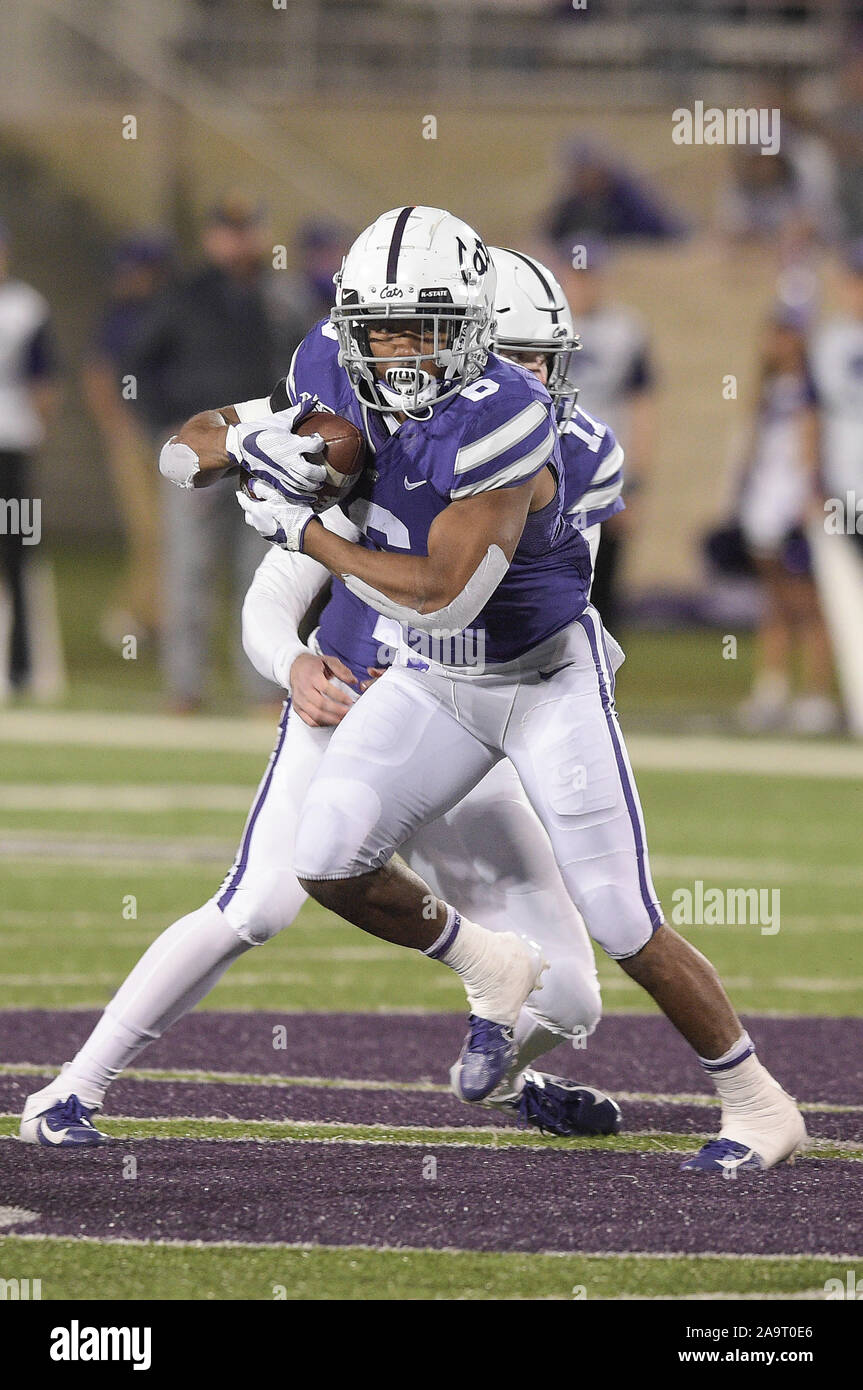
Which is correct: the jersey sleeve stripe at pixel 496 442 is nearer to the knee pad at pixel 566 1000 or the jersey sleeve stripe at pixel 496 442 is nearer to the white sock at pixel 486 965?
the white sock at pixel 486 965

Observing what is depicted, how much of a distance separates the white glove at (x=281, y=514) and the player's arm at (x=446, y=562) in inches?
0.9

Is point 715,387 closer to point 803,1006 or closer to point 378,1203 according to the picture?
point 803,1006

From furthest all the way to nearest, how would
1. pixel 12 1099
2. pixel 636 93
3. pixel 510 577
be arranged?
pixel 636 93 < pixel 12 1099 < pixel 510 577

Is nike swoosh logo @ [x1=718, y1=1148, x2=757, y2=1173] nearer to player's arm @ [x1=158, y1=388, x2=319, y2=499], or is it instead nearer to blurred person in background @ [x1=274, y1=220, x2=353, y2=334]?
player's arm @ [x1=158, y1=388, x2=319, y2=499]

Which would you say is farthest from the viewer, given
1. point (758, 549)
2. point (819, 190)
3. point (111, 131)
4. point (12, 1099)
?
point (111, 131)

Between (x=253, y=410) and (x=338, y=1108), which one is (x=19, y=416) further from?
(x=338, y=1108)

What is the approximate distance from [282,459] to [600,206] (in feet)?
42.6

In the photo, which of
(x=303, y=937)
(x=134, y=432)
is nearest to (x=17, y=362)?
(x=134, y=432)

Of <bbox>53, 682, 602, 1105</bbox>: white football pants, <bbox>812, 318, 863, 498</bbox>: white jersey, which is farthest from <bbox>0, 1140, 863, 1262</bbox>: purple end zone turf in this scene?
<bbox>812, 318, 863, 498</bbox>: white jersey

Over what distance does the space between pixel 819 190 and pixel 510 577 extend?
13.6 m

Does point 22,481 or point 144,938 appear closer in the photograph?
point 144,938

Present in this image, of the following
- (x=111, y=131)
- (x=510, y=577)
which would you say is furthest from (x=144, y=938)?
(x=111, y=131)

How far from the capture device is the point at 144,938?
20.9 ft

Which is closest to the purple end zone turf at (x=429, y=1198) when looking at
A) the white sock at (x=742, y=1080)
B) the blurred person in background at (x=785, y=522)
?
the white sock at (x=742, y=1080)
